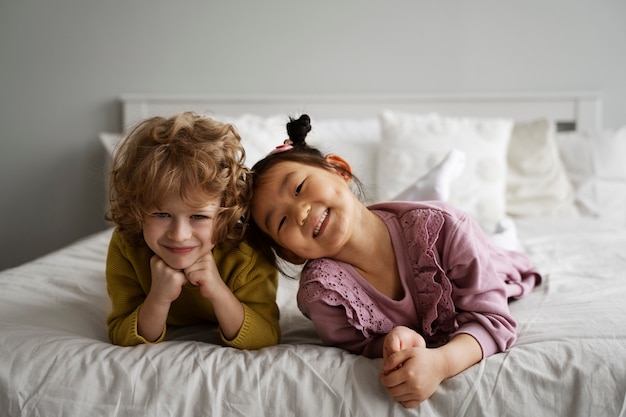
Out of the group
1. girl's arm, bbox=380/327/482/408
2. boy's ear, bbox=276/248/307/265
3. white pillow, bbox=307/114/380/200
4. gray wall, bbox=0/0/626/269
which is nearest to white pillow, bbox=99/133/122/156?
gray wall, bbox=0/0/626/269

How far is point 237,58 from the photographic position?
2926 millimetres

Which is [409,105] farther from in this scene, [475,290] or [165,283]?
[165,283]

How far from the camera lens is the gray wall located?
2.86 meters

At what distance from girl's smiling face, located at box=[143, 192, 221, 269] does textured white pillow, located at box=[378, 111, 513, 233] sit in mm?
1275

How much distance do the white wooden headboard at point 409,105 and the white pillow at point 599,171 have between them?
312 mm

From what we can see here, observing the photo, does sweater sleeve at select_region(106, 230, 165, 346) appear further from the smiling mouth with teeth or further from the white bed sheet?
the smiling mouth with teeth

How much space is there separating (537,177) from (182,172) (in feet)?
5.82

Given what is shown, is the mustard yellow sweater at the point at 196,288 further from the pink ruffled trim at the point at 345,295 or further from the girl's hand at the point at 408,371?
the girl's hand at the point at 408,371

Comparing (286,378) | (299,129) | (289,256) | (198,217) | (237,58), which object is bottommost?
(286,378)

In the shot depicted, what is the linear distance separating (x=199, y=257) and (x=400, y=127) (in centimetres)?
141

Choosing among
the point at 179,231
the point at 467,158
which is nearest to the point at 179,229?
the point at 179,231

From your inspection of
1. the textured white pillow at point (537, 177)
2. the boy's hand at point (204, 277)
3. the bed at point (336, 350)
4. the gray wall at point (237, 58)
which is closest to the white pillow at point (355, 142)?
the bed at point (336, 350)

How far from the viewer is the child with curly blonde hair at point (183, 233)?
1055mm

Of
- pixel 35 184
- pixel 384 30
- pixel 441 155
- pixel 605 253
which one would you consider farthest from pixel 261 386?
pixel 35 184
